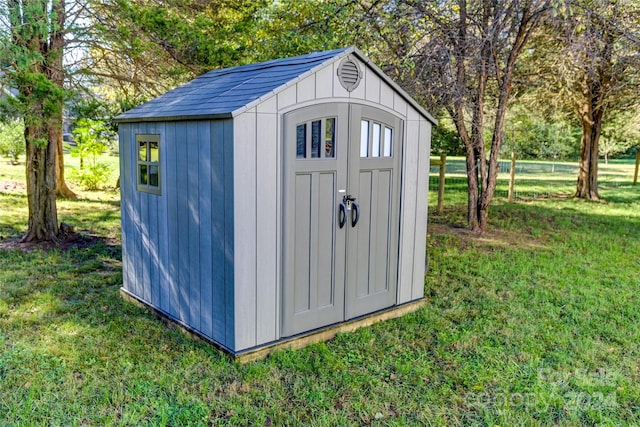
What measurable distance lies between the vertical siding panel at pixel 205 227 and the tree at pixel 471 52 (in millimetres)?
3992

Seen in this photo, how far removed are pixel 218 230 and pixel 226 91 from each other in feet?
3.38

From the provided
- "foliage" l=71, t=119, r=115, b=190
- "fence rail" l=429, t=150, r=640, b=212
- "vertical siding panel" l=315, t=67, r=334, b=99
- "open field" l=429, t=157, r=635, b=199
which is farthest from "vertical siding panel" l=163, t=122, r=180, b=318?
"open field" l=429, t=157, r=635, b=199

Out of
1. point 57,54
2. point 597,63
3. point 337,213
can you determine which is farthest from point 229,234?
point 597,63

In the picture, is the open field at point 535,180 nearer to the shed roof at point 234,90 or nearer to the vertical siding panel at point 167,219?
the shed roof at point 234,90

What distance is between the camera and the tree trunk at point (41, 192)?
21.8ft

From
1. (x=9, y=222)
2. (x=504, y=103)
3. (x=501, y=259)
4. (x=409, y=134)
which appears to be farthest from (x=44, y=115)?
(x=504, y=103)

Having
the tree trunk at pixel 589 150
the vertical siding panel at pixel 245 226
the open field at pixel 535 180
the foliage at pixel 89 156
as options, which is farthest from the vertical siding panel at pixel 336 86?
the tree trunk at pixel 589 150

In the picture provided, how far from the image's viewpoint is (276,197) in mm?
3527

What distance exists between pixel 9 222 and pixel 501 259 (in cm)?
727

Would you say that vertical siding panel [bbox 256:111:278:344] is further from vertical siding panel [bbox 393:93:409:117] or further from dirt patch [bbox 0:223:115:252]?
dirt patch [bbox 0:223:115:252]

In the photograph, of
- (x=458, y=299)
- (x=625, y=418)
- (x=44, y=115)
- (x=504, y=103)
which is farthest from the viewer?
(x=504, y=103)

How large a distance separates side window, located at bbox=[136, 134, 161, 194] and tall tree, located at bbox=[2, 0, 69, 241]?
1651mm

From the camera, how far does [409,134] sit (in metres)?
4.29

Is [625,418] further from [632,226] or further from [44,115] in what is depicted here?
[632,226]
